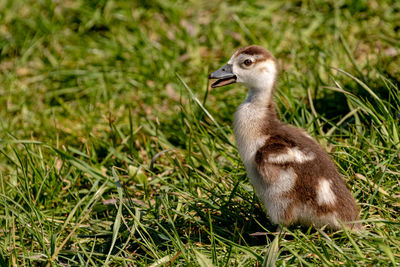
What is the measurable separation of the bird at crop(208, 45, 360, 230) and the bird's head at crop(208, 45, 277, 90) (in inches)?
8.3

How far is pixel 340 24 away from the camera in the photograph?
584 cm

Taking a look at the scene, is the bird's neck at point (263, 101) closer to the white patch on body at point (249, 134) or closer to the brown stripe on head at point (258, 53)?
the white patch on body at point (249, 134)

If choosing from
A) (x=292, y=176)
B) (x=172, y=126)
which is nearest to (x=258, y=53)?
(x=292, y=176)

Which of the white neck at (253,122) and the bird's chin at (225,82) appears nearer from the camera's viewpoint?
the white neck at (253,122)

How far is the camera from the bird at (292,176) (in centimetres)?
309

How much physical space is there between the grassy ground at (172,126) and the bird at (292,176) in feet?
0.45

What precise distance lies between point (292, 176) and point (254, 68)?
31.8 inches

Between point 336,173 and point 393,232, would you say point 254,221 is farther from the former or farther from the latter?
point 393,232

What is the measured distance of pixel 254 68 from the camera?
11.6ft

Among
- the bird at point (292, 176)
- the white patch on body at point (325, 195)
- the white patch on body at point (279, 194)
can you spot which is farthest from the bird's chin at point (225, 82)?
the white patch on body at point (325, 195)

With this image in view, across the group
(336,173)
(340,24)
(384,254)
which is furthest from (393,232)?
(340,24)

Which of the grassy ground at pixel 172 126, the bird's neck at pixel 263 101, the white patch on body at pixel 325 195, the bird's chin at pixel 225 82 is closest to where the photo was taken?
the white patch on body at pixel 325 195

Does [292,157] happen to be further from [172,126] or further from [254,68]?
[172,126]

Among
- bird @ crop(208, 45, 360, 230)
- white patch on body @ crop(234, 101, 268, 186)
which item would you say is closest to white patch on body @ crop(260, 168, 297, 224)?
bird @ crop(208, 45, 360, 230)
